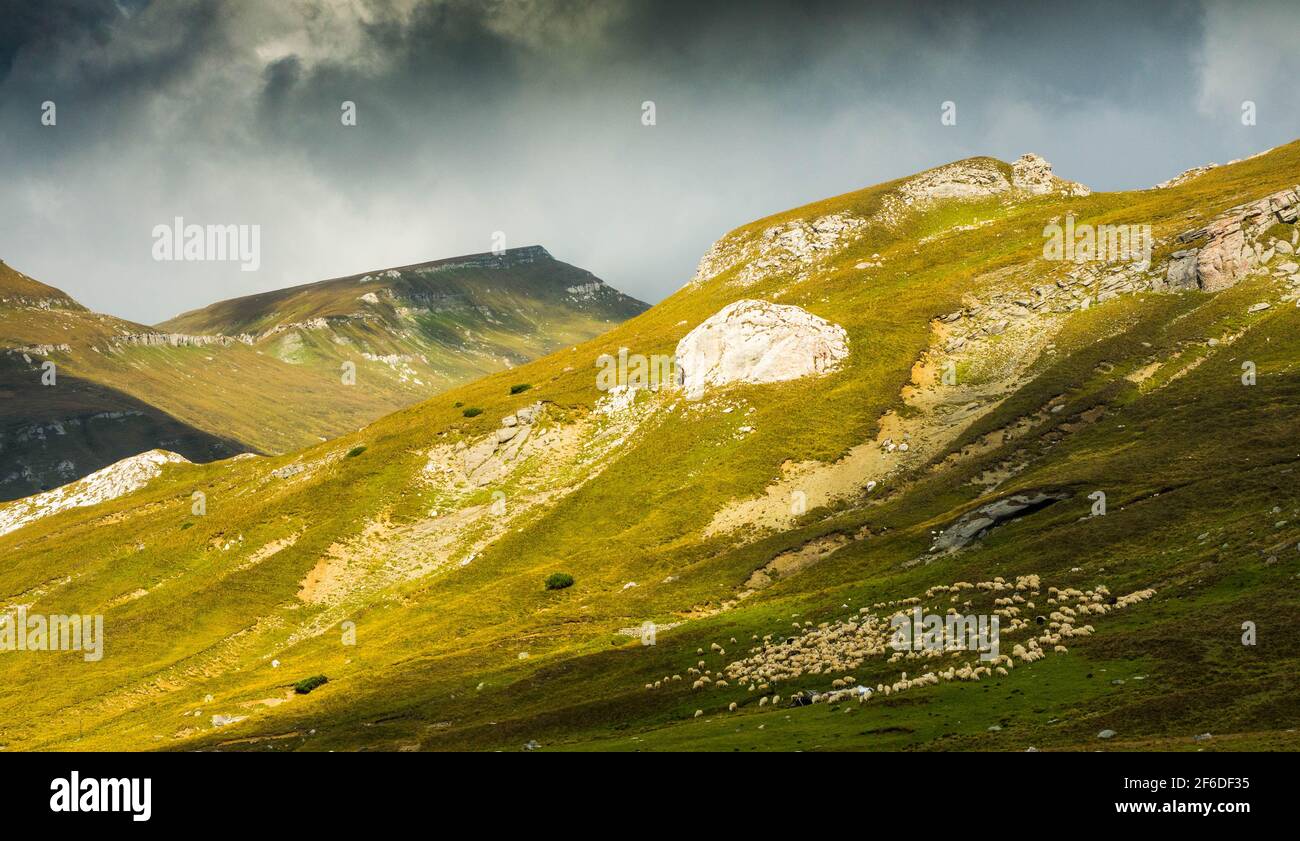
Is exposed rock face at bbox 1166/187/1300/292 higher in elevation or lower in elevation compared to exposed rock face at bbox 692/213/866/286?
lower

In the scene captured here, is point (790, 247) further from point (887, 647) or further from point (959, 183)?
point (887, 647)

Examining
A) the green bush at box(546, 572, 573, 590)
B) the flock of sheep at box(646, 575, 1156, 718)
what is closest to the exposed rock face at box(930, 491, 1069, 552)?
the flock of sheep at box(646, 575, 1156, 718)

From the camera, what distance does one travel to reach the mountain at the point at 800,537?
38.4m

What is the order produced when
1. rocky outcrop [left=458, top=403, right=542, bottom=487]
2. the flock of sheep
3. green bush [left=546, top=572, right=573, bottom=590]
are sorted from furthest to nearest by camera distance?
rocky outcrop [left=458, top=403, right=542, bottom=487] → green bush [left=546, top=572, right=573, bottom=590] → the flock of sheep

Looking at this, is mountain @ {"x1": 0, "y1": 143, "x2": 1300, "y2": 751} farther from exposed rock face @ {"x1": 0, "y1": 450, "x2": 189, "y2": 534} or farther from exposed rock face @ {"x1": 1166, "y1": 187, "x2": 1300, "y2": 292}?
exposed rock face @ {"x1": 0, "y1": 450, "x2": 189, "y2": 534}

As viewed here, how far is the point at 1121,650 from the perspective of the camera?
3541 centimetres

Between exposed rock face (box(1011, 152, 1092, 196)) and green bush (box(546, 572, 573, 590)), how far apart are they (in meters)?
148

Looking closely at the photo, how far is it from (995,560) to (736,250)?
14861 centimetres

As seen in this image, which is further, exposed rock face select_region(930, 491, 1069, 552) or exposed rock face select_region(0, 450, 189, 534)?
exposed rock face select_region(0, 450, 189, 534)

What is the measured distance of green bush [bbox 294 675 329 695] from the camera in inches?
2867

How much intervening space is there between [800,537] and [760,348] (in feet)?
155

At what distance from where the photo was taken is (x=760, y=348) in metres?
120

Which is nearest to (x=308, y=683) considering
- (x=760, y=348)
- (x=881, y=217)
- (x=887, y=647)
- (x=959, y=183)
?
(x=887, y=647)
